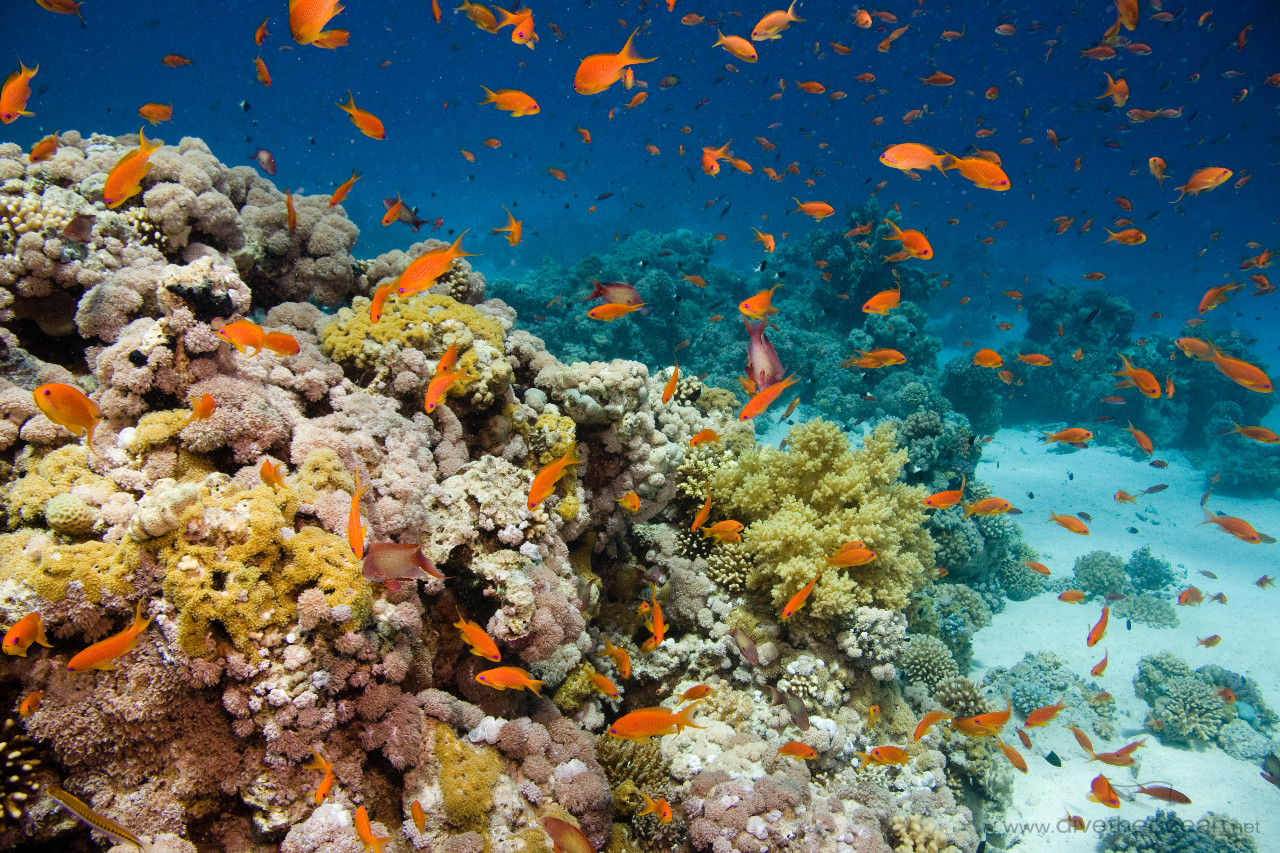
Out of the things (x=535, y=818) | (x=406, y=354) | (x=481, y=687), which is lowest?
(x=535, y=818)

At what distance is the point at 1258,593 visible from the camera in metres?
10.8

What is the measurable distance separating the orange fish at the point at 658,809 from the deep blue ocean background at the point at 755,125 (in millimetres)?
17614

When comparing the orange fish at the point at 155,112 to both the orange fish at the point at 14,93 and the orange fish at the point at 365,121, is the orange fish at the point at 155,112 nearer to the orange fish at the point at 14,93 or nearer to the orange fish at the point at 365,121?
the orange fish at the point at 14,93

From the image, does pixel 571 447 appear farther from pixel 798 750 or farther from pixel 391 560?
pixel 798 750

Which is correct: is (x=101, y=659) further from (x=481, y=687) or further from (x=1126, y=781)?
(x=1126, y=781)

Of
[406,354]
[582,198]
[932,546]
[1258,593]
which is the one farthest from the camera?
[582,198]

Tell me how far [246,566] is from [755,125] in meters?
84.5

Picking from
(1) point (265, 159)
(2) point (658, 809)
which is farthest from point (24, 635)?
(1) point (265, 159)

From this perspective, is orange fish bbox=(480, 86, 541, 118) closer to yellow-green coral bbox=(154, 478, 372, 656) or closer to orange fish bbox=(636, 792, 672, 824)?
yellow-green coral bbox=(154, 478, 372, 656)

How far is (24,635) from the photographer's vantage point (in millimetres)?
2287

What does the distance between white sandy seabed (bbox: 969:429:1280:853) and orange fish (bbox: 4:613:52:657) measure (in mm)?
8878

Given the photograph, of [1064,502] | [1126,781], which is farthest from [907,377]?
[1126,781]

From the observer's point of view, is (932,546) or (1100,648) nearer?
(932,546)

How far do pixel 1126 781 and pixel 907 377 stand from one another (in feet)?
35.7
